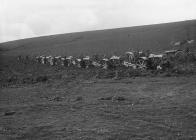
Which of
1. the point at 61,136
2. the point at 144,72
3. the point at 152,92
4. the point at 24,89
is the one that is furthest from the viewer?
the point at 144,72

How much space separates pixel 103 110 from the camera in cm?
1496

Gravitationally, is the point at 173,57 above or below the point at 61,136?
above

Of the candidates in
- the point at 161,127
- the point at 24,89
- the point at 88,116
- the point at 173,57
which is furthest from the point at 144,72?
the point at 161,127

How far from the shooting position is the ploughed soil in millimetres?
11805

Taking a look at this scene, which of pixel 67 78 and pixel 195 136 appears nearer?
pixel 195 136

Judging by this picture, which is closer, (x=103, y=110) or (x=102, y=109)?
(x=103, y=110)

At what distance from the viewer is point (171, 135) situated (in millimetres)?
11078

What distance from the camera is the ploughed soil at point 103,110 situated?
1180 cm

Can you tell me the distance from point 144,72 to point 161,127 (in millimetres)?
13311

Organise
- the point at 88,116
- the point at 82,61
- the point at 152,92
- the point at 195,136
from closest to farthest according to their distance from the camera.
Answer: the point at 195,136
the point at 88,116
the point at 152,92
the point at 82,61

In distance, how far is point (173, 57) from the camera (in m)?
29.4

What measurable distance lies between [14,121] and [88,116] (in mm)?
2796

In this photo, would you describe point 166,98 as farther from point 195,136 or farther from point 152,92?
point 195,136

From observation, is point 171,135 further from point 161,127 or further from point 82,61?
point 82,61
